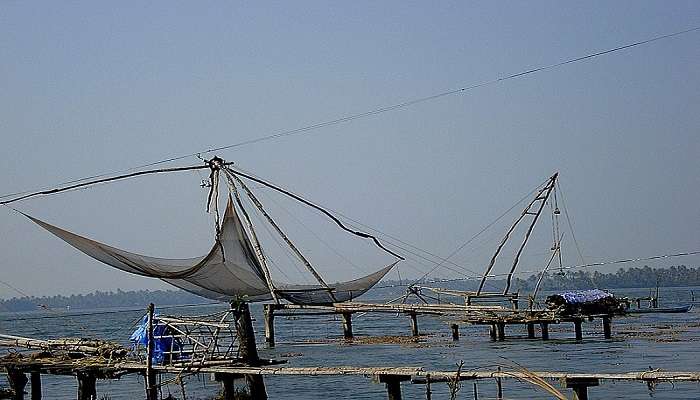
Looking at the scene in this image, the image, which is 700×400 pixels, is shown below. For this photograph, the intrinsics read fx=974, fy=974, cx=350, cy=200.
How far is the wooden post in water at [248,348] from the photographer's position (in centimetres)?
1666

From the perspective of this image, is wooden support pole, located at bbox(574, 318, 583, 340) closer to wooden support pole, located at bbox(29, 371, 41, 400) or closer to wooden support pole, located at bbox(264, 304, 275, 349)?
wooden support pole, located at bbox(264, 304, 275, 349)

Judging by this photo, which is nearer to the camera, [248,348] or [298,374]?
[298,374]

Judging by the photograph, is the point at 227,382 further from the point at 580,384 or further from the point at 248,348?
the point at 580,384

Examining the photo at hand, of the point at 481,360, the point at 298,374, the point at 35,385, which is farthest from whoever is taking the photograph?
the point at 481,360

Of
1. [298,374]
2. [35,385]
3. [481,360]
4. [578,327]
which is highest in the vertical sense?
[298,374]

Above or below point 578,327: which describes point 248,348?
above

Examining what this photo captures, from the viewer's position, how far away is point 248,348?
17047mm

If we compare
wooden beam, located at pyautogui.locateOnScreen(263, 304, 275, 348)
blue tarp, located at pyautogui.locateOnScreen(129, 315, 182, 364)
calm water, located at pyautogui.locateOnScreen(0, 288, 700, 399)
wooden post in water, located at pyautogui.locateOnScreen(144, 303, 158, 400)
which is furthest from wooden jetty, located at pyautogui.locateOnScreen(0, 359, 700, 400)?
wooden beam, located at pyautogui.locateOnScreen(263, 304, 275, 348)

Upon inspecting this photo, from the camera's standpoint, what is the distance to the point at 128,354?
18.4 meters

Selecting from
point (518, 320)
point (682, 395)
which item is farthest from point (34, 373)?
point (518, 320)

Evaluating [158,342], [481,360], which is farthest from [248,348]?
[481,360]

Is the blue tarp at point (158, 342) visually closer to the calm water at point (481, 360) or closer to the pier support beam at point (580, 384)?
the calm water at point (481, 360)

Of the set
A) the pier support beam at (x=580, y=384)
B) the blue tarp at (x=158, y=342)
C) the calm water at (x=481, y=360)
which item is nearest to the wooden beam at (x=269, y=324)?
the calm water at (x=481, y=360)

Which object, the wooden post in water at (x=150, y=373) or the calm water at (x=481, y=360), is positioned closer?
the wooden post in water at (x=150, y=373)
